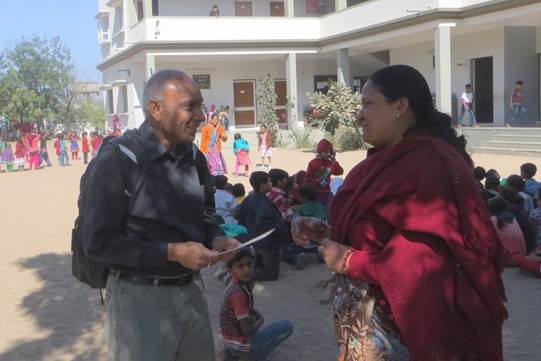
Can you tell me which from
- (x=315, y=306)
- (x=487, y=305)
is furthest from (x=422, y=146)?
(x=315, y=306)

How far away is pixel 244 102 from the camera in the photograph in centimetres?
2823

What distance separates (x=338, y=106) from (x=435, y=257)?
18.6 meters

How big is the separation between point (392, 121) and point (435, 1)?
17.8m

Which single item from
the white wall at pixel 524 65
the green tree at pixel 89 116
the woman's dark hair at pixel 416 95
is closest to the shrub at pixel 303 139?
the white wall at pixel 524 65

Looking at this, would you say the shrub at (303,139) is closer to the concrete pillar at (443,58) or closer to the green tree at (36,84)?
the concrete pillar at (443,58)

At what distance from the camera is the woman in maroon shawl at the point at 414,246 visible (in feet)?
6.45

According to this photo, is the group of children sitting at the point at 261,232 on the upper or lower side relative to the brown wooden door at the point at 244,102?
lower

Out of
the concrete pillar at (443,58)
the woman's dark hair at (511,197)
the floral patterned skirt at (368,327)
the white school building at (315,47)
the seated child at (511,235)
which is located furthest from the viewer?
the white school building at (315,47)

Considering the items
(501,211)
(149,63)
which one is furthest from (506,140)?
(149,63)

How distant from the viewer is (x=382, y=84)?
2.14 m

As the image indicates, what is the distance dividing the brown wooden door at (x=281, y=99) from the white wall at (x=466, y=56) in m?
5.66

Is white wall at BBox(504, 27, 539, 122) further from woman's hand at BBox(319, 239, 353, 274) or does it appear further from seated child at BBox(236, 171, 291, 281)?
woman's hand at BBox(319, 239, 353, 274)

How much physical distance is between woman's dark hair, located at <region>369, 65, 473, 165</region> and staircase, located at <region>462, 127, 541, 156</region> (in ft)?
47.1

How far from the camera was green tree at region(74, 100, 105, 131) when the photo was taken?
41656 millimetres
